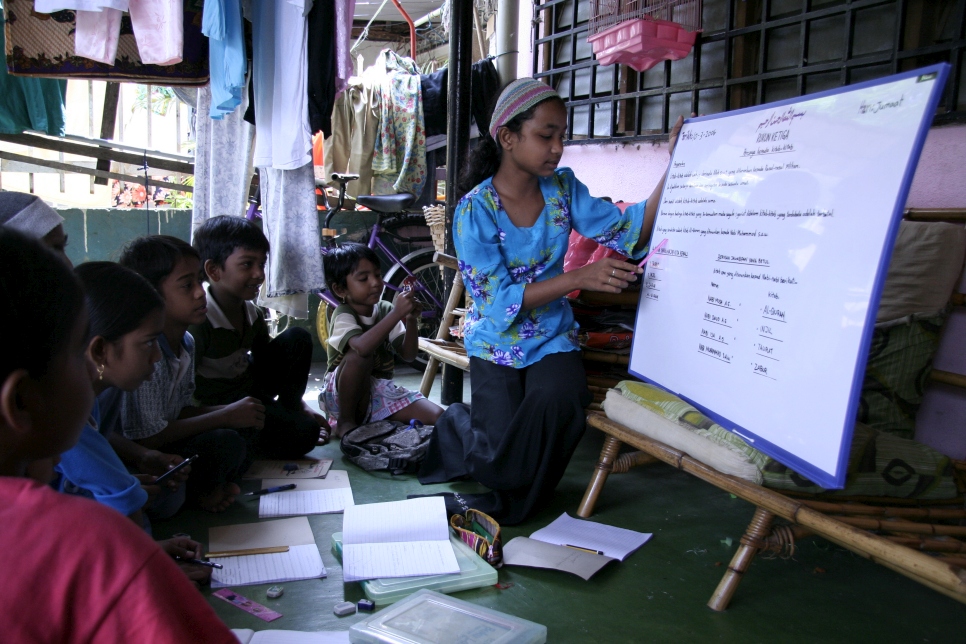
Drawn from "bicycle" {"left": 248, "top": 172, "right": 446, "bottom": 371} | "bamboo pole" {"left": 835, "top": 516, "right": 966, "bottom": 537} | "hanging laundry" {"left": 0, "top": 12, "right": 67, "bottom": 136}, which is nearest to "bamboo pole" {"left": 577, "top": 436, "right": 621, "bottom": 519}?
"bamboo pole" {"left": 835, "top": 516, "right": 966, "bottom": 537}

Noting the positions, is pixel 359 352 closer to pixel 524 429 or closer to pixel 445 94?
pixel 524 429

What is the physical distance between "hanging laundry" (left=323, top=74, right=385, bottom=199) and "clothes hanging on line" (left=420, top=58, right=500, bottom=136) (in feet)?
1.02

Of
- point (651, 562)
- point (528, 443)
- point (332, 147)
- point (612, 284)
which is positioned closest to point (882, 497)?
point (651, 562)

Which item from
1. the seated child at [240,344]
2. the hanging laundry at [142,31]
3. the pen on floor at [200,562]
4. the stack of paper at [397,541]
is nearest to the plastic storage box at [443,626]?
the stack of paper at [397,541]

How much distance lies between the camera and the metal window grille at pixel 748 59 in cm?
217

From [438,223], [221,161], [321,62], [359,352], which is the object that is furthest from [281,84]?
[359,352]

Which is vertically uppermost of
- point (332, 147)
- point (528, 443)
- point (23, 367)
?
point (332, 147)

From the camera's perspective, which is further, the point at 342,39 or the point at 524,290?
the point at 342,39

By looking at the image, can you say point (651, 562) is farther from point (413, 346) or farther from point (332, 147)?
point (332, 147)

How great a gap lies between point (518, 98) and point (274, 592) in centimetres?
150

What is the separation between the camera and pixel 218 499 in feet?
7.25

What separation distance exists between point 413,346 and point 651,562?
140cm

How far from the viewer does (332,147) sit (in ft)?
14.7

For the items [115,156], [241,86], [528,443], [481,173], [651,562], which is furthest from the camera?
[115,156]
